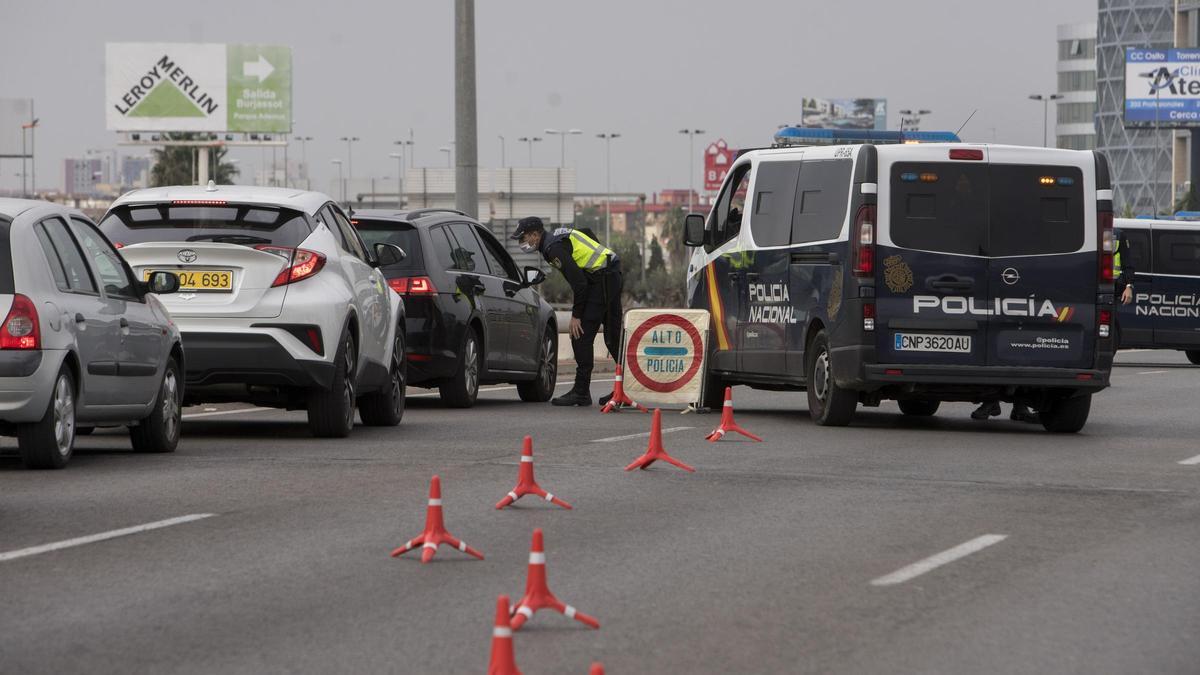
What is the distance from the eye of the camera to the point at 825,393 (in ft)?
54.4

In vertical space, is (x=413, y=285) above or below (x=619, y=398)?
above

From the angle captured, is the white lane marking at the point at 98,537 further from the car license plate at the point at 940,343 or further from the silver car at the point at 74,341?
the car license plate at the point at 940,343

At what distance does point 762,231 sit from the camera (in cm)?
1767

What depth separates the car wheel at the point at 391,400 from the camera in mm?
16250

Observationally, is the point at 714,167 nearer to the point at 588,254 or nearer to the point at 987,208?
the point at 588,254

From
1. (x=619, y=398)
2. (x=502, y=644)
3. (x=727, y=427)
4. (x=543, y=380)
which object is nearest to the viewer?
(x=502, y=644)

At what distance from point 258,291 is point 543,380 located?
22.8 ft

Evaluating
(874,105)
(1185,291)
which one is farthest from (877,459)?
(874,105)

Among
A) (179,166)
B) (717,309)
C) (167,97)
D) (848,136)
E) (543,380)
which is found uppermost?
(167,97)

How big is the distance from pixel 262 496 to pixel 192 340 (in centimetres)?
349

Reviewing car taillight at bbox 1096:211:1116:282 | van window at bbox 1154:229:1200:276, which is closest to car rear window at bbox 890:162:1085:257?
car taillight at bbox 1096:211:1116:282

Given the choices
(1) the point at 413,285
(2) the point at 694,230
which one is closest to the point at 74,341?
(1) the point at 413,285

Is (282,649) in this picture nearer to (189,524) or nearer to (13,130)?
(189,524)

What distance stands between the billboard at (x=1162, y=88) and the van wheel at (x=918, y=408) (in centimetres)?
9192
